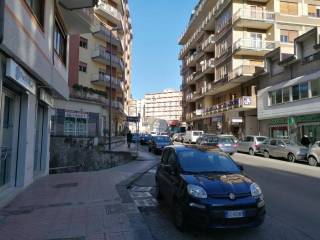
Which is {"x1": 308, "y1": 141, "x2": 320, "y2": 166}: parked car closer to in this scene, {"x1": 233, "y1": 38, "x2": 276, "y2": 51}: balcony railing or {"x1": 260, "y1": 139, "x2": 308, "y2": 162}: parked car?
{"x1": 260, "y1": 139, "x2": 308, "y2": 162}: parked car

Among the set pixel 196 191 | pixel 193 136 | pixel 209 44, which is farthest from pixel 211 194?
pixel 209 44

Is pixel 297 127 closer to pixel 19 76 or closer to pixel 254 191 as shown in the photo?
pixel 254 191

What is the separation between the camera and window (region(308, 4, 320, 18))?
41.0 meters

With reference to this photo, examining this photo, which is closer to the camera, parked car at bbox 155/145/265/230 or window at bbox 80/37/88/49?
parked car at bbox 155/145/265/230

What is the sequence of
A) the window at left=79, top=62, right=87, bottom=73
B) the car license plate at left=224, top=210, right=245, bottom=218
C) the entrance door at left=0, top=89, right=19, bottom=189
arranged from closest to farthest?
1. the car license plate at left=224, top=210, right=245, bottom=218
2. the entrance door at left=0, top=89, right=19, bottom=189
3. the window at left=79, top=62, right=87, bottom=73

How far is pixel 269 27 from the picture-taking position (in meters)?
40.7

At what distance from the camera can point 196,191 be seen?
19.7 feet

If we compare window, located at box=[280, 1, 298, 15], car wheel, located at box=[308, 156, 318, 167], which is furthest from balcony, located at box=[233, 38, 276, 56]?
car wheel, located at box=[308, 156, 318, 167]

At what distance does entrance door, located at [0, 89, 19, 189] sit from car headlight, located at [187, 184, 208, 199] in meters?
5.45

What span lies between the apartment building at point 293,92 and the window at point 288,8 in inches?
397

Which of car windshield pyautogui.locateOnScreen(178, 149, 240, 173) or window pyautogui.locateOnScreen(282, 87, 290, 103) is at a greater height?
window pyautogui.locateOnScreen(282, 87, 290, 103)

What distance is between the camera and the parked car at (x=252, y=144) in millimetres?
27544

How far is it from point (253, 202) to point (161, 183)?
2.88m

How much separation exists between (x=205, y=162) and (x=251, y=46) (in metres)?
35.1
